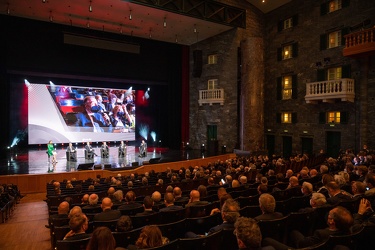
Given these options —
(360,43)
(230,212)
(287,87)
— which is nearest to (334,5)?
(360,43)

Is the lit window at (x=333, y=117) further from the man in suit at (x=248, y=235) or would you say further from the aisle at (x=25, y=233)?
the man in suit at (x=248, y=235)

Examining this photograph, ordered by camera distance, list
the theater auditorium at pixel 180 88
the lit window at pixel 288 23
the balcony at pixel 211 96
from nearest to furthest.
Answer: the theater auditorium at pixel 180 88 < the lit window at pixel 288 23 < the balcony at pixel 211 96

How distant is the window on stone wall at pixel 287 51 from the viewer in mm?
19844

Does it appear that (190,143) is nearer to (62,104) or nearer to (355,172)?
(62,104)

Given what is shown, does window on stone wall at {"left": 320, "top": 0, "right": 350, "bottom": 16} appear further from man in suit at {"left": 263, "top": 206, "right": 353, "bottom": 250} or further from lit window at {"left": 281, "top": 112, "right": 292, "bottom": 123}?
man in suit at {"left": 263, "top": 206, "right": 353, "bottom": 250}

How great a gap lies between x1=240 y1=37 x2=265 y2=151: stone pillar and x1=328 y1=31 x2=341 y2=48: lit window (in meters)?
4.56

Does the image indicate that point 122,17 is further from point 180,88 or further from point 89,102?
point 180,88

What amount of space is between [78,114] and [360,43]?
1963 centimetres

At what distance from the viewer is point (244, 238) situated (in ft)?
8.72

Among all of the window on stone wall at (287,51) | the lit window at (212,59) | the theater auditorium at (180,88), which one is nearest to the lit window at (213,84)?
the theater auditorium at (180,88)

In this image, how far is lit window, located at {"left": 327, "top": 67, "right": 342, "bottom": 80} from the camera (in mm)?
16953

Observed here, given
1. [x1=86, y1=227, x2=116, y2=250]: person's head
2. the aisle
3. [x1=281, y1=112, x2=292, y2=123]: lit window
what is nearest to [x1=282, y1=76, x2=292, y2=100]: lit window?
[x1=281, y1=112, x2=292, y2=123]: lit window

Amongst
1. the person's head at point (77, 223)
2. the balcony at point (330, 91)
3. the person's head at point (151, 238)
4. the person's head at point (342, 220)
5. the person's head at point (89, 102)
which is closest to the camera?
the person's head at point (151, 238)

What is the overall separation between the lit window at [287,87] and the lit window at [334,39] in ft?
11.5
